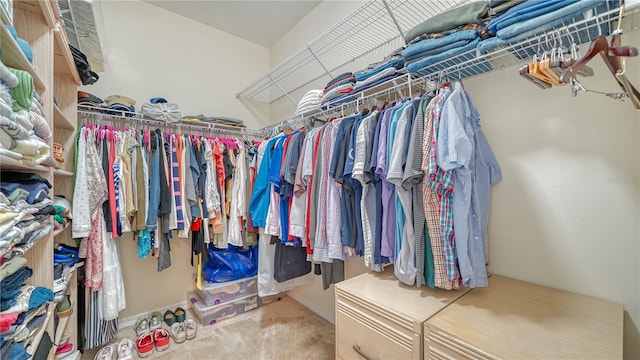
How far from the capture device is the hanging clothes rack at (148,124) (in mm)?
1831

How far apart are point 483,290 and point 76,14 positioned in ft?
8.85

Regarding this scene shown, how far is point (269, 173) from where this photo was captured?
5.87 ft

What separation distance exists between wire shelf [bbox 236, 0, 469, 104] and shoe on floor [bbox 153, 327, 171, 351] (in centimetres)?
230

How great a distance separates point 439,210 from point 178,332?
2.12 meters

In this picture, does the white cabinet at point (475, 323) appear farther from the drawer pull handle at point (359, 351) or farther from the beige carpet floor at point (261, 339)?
the beige carpet floor at point (261, 339)

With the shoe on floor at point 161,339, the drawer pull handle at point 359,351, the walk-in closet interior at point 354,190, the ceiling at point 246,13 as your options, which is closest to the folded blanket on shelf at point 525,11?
the walk-in closet interior at point 354,190

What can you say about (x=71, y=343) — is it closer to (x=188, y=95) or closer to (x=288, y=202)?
(x=288, y=202)

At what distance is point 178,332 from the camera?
189 centimetres

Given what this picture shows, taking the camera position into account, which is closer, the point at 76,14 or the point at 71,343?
the point at 71,343

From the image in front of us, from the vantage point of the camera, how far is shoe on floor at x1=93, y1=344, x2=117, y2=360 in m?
1.62

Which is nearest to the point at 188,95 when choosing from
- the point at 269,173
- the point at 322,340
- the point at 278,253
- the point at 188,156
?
the point at 188,156

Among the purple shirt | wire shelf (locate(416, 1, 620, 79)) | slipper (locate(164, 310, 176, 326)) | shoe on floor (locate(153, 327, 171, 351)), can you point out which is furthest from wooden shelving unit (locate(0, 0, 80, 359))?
wire shelf (locate(416, 1, 620, 79))

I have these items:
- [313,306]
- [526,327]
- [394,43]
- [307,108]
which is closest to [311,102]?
[307,108]

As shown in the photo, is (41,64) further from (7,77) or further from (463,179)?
(463,179)
